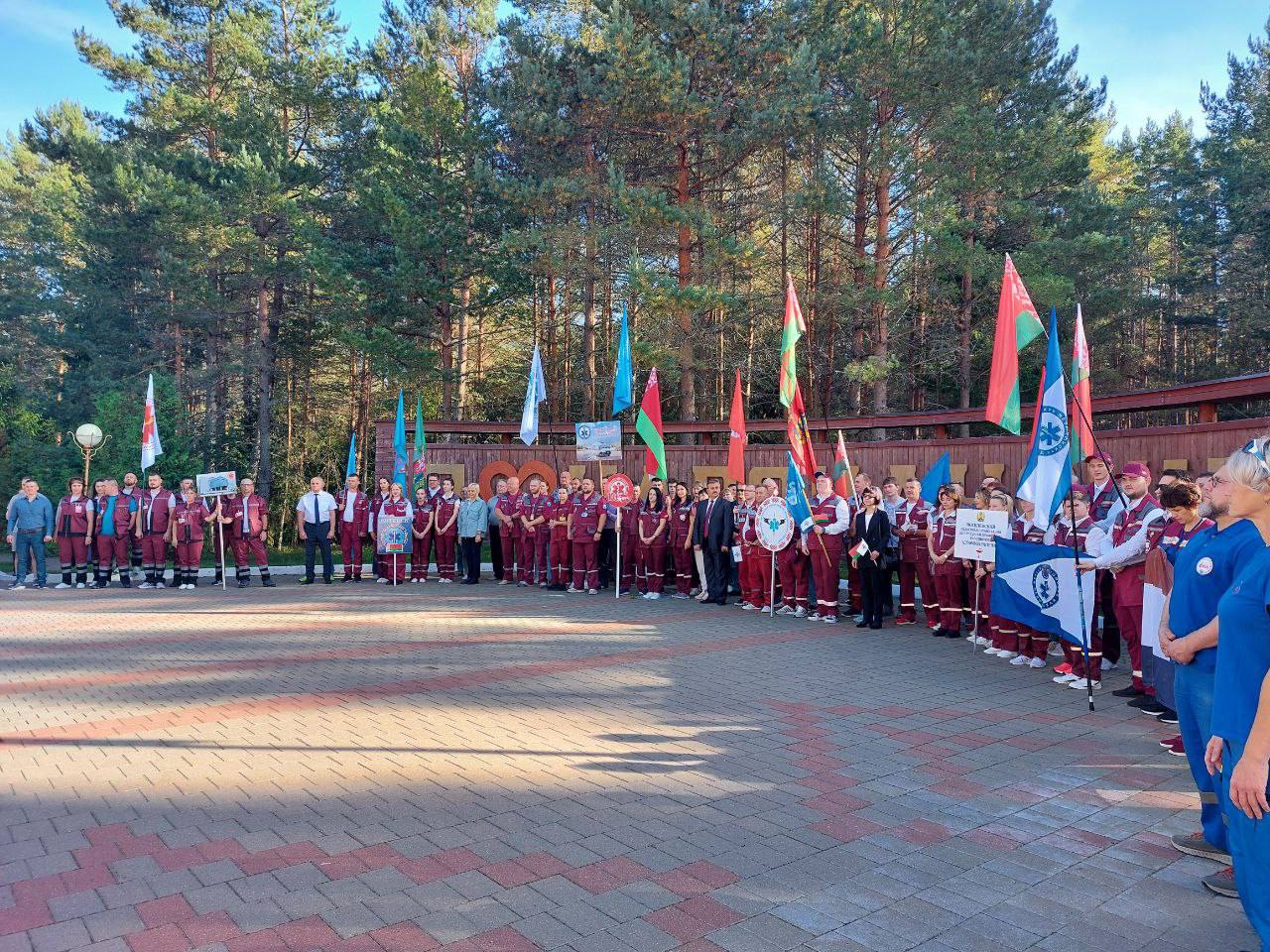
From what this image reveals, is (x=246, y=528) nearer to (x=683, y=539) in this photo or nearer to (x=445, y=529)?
(x=445, y=529)

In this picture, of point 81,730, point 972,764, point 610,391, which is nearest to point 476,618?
point 81,730

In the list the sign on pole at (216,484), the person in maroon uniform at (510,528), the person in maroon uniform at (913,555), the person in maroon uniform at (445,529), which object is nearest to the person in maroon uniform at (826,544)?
the person in maroon uniform at (913,555)

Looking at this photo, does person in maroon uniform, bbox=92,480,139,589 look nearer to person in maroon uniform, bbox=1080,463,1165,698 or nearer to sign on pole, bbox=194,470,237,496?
sign on pole, bbox=194,470,237,496

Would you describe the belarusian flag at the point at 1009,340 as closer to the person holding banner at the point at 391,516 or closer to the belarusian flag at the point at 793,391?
the belarusian flag at the point at 793,391

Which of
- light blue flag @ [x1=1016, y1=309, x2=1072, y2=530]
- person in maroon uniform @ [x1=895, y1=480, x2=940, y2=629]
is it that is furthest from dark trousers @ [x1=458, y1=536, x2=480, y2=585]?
light blue flag @ [x1=1016, y1=309, x2=1072, y2=530]

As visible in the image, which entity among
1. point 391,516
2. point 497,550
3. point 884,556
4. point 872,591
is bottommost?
point 872,591

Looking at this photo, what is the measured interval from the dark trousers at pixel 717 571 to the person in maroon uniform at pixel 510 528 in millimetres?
4436

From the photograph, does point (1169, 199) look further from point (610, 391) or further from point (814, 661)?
point (814, 661)

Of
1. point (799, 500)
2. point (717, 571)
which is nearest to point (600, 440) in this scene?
Result: point (717, 571)

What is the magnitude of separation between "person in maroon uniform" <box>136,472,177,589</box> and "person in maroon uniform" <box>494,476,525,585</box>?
21.3 feet

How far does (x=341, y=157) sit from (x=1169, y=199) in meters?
30.0

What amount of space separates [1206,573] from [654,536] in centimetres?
1170

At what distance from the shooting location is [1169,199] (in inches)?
1200

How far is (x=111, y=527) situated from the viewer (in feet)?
55.5
